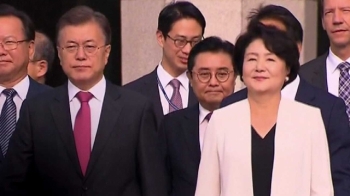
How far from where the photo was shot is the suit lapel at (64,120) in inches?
239

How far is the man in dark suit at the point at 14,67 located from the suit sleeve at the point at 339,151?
5.80 ft

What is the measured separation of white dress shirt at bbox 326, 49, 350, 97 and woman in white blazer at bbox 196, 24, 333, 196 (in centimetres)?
124

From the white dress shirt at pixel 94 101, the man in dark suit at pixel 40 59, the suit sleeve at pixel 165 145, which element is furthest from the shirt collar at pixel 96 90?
the man in dark suit at pixel 40 59

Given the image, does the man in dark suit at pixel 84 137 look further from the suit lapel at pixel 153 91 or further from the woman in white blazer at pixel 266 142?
the suit lapel at pixel 153 91

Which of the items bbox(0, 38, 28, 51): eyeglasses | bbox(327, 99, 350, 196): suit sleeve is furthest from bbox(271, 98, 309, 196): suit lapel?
bbox(0, 38, 28, 51): eyeglasses

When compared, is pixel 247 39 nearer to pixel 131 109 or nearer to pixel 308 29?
pixel 131 109

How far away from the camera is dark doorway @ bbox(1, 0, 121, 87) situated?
9.89 meters

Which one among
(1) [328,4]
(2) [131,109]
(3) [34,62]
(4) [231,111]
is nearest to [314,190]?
(4) [231,111]

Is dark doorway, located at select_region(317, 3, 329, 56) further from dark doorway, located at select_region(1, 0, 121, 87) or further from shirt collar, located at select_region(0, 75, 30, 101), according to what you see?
shirt collar, located at select_region(0, 75, 30, 101)

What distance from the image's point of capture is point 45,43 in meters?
8.05

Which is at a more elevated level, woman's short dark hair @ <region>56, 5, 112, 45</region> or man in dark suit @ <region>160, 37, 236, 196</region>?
woman's short dark hair @ <region>56, 5, 112, 45</region>

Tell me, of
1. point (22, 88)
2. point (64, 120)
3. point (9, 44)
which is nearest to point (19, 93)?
point (22, 88)

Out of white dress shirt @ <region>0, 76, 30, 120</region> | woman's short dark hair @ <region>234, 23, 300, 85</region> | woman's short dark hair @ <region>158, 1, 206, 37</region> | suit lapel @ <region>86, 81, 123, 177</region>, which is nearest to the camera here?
woman's short dark hair @ <region>234, 23, 300, 85</region>

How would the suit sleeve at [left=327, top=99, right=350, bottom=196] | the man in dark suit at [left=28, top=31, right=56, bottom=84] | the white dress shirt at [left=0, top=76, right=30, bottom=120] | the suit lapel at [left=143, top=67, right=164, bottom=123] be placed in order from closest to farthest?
1. the suit sleeve at [left=327, top=99, right=350, bottom=196]
2. the white dress shirt at [left=0, top=76, right=30, bottom=120]
3. the suit lapel at [left=143, top=67, right=164, bottom=123]
4. the man in dark suit at [left=28, top=31, right=56, bottom=84]
